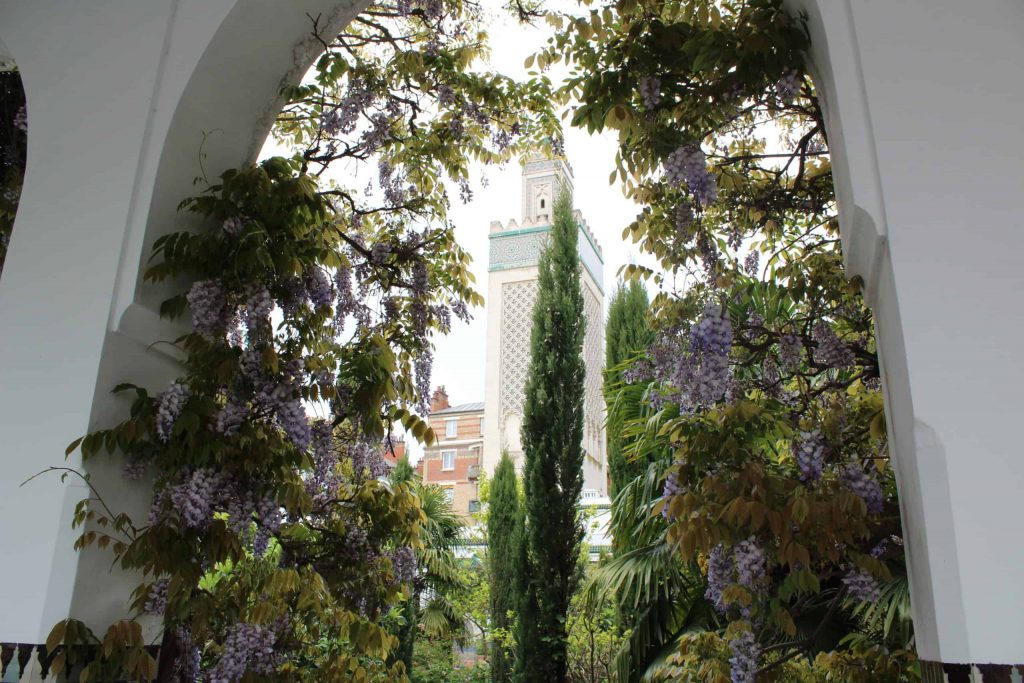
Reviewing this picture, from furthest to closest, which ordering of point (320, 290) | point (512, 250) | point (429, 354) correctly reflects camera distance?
point (512, 250), point (429, 354), point (320, 290)

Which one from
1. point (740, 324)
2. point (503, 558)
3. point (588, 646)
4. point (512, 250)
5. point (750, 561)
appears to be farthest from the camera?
point (512, 250)

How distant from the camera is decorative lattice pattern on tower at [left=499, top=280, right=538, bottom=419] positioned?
18.1 m

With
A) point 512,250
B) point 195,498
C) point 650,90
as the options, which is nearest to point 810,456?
point 650,90

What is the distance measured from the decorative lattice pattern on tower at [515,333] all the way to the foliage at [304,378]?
1491 centimetres

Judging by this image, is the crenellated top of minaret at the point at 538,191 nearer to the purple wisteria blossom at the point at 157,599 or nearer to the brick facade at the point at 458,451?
the brick facade at the point at 458,451

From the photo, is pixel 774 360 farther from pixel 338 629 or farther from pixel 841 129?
pixel 338 629

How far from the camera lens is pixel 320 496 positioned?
8.70ft

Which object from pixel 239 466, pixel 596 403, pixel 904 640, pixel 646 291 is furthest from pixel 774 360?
pixel 596 403

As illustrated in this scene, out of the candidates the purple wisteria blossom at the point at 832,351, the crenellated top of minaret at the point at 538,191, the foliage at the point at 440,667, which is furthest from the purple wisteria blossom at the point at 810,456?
the crenellated top of minaret at the point at 538,191

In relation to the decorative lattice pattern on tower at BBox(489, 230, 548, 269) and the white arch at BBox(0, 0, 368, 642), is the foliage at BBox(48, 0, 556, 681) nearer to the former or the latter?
the white arch at BBox(0, 0, 368, 642)

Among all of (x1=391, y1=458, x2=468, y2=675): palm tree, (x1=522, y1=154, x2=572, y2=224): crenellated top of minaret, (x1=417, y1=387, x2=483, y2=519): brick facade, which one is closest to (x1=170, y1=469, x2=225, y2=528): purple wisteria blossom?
(x1=391, y1=458, x2=468, y2=675): palm tree

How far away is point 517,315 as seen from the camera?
18.6 m

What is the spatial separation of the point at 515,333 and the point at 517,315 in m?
0.43

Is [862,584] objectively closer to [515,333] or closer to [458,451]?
[515,333]
